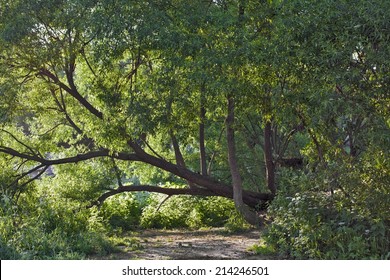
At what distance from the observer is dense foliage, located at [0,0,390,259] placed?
9.17 m

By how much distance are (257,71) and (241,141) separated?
28.5 feet

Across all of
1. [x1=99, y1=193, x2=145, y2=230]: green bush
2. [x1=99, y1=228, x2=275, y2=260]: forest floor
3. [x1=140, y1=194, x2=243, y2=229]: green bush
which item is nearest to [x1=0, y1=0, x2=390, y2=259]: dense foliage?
[x1=99, y1=228, x2=275, y2=260]: forest floor

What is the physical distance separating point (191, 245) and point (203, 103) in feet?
9.17

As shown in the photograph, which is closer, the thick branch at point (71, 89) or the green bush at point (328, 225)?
the green bush at point (328, 225)

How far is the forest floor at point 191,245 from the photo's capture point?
11.2 metres

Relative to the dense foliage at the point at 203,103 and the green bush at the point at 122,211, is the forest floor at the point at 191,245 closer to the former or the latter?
the dense foliage at the point at 203,103

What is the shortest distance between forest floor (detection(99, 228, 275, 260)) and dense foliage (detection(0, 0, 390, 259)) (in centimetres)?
50

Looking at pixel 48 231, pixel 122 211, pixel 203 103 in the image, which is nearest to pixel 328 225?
pixel 203 103

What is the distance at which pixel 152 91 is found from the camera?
467 inches

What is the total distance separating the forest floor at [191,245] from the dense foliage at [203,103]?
1.64 feet

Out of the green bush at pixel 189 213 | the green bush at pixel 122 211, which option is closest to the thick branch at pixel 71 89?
the green bush at pixel 122 211

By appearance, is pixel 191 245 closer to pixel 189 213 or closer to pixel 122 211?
pixel 189 213

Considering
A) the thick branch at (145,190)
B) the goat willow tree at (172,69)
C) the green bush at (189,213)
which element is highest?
the goat willow tree at (172,69)

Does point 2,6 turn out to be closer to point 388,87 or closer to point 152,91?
point 152,91
